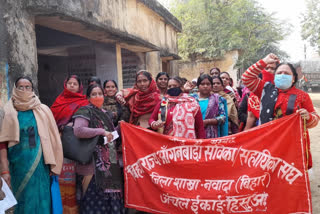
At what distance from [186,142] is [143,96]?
2.65ft

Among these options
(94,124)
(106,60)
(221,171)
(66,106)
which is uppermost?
(106,60)

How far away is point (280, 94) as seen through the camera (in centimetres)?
276

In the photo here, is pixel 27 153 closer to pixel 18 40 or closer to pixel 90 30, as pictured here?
pixel 18 40

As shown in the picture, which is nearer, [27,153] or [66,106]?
[27,153]

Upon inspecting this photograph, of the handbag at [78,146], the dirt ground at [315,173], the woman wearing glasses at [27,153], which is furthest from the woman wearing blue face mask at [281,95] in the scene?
the woman wearing glasses at [27,153]

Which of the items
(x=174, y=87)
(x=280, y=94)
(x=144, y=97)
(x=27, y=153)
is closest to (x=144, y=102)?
(x=144, y=97)

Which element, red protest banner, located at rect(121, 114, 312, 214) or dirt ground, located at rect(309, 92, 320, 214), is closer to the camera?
red protest banner, located at rect(121, 114, 312, 214)

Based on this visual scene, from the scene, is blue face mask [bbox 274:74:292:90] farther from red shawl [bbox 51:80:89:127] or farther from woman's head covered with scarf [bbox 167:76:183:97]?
red shawl [bbox 51:80:89:127]

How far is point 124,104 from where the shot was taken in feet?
11.1

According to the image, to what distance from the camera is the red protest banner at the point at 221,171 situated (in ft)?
8.16

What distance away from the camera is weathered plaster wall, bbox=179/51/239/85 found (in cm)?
1457

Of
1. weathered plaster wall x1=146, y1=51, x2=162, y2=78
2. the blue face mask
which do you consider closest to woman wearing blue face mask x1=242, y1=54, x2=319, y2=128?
the blue face mask

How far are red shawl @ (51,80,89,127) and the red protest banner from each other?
557 mm

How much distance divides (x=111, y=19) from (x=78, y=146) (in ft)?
9.83
